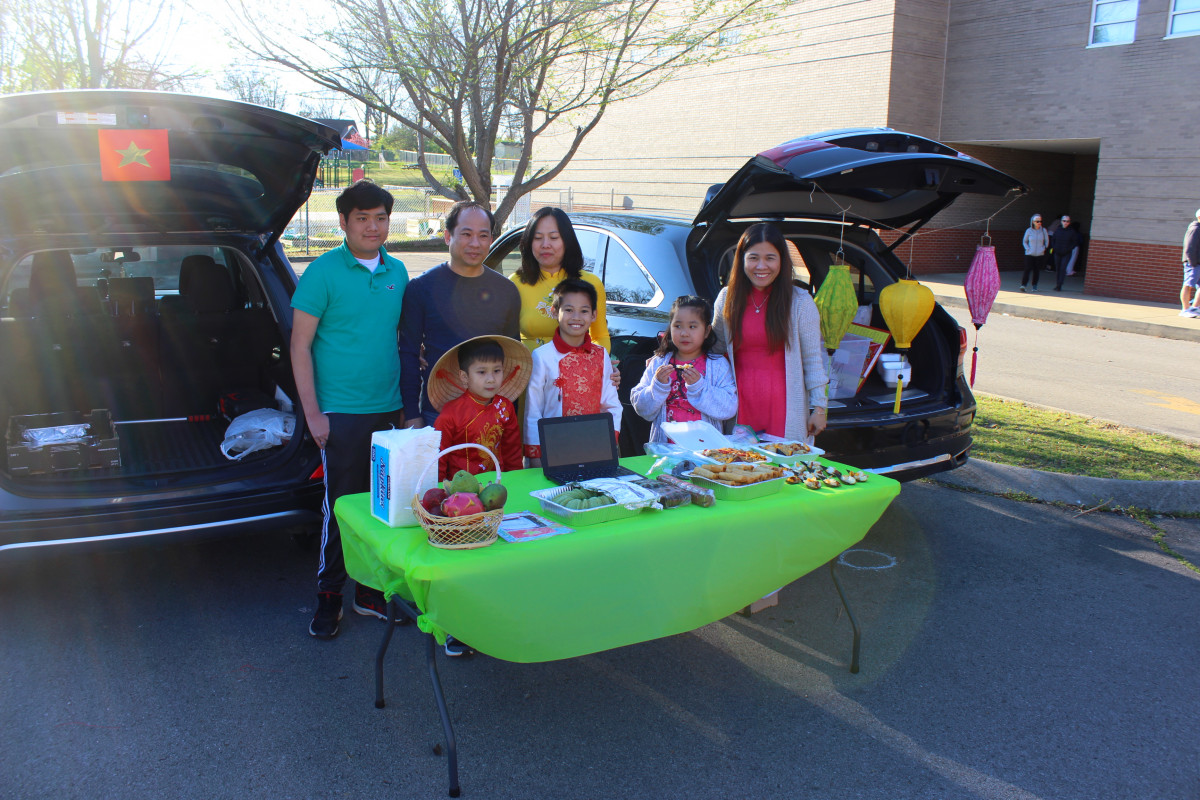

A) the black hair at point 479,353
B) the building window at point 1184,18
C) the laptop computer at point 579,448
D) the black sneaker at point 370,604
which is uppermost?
the building window at point 1184,18

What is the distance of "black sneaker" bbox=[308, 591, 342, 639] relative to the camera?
11.5 ft

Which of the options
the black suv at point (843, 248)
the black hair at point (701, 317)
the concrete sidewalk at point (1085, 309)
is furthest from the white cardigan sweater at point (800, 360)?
the concrete sidewalk at point (1085, 309)

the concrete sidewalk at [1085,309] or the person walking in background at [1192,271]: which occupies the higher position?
the person walking in background at [1192,271]

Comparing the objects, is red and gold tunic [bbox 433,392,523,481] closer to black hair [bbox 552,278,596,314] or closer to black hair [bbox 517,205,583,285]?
black hair [bbox 552,278,596,314]

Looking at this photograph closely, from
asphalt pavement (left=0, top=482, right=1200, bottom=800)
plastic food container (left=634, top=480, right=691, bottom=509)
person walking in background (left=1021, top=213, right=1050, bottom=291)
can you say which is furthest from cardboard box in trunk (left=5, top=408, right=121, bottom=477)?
person walking in background (left=1021, top=213, right=1050, bottom=291)

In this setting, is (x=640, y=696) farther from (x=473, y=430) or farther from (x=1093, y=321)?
(x=1093, y=321)

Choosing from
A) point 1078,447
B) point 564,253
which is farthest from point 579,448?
point 1078,447

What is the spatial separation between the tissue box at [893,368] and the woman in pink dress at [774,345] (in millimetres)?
973

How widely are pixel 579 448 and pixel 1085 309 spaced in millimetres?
14925

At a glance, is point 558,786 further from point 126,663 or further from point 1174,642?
point 1174,642

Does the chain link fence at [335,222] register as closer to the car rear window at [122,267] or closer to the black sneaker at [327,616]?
the car rear window at [122,267]

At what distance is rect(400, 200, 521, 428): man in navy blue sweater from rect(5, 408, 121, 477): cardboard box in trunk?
1.57 metres

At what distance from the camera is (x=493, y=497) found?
8.27 ft

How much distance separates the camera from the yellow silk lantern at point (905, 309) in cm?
445
